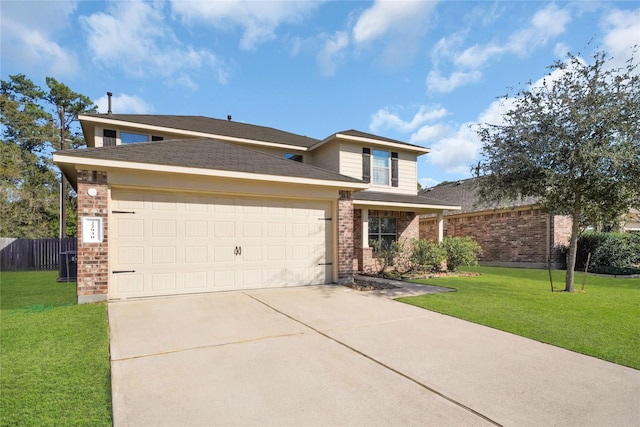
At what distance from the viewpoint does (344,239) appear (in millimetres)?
9438

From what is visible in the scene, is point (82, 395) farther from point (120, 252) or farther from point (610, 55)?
point (610, 55)

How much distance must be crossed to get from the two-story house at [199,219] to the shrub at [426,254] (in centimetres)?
337

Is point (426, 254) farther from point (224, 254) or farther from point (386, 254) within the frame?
point (224, 254)

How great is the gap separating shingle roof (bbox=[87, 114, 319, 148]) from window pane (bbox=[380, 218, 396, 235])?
4880mm

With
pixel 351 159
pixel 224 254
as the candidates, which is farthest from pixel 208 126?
pixel 224 254

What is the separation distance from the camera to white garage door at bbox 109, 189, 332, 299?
7.11 meters

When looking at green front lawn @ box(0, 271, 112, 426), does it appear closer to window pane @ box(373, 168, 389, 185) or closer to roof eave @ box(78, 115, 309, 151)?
roof eave @ box(78, 115, 309, 151)

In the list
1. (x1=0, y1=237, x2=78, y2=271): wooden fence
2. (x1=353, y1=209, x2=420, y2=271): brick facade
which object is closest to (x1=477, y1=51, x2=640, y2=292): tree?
(x1=353, y1=209, x2=420, y2=271): brick facade

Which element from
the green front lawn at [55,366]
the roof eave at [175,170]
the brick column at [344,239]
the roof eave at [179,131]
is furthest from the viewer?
the roof eave at [179,131]

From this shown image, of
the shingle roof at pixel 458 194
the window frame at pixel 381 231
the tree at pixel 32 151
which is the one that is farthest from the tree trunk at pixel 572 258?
the tree at pixel 32 151

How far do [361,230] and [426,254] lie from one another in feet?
8.30

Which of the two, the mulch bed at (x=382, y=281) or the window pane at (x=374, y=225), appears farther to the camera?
the window pane at (x=374, y=225)

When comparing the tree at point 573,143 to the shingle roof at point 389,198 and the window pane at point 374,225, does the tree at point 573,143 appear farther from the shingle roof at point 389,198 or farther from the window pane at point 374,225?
the window pane at point 374,225

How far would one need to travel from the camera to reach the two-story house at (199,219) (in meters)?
6.76
